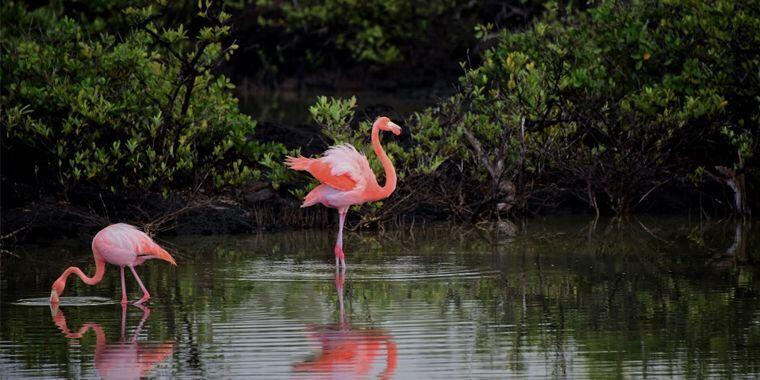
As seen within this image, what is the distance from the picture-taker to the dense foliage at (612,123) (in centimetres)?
1570

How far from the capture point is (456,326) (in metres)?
9.37

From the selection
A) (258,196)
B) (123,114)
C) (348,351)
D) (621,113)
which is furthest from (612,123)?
(348,351)

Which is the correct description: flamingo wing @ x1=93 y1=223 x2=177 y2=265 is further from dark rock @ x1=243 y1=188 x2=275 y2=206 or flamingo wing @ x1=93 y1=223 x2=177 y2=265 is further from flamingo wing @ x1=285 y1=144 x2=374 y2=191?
dark rock @ x1=243 y1=188 x2=275 y2=206

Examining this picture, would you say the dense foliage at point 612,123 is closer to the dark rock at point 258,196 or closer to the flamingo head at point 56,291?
the dark rock at point 258,196

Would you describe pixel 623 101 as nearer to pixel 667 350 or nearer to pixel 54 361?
pixel 667 350

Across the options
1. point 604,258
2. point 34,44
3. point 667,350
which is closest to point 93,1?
point 34,44

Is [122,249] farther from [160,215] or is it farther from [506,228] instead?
[506,228]

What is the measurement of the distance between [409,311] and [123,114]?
21.0ft

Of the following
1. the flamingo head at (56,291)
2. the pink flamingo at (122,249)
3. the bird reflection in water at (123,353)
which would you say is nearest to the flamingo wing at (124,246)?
the pink flamingo at (122,249)

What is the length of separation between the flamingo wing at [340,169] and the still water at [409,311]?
2.32ft

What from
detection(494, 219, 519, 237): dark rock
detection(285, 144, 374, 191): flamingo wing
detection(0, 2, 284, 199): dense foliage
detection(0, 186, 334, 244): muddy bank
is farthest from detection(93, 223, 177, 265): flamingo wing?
detection(494, 219, 519, 237): dark rock

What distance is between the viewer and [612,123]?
16172mm

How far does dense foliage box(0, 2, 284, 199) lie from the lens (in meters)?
15.0

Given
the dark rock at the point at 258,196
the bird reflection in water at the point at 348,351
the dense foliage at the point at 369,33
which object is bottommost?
the bird reflection in water at the point at 348,351
